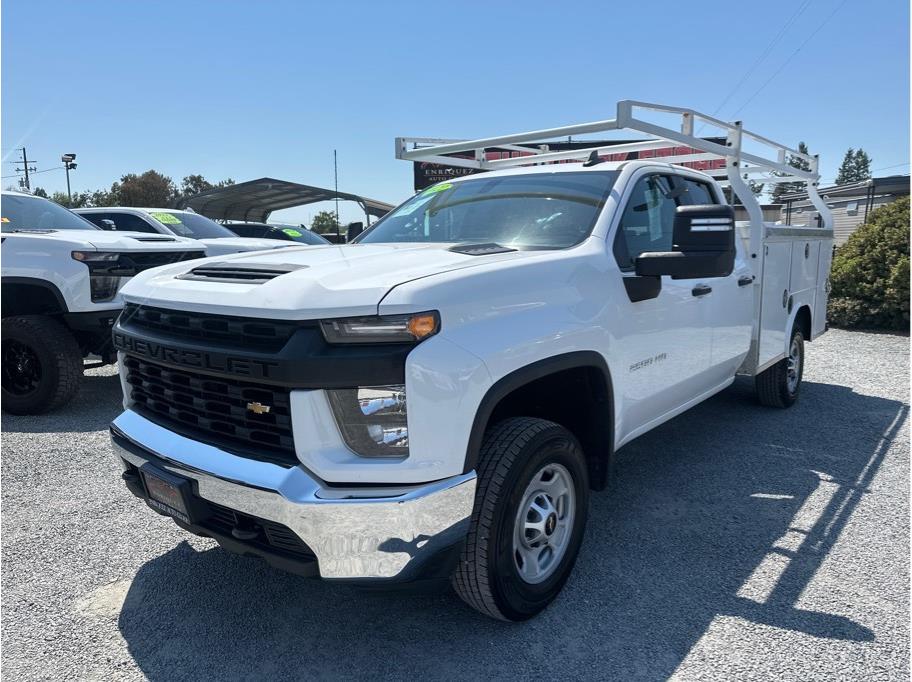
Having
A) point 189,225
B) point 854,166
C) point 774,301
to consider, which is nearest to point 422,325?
point 774,301

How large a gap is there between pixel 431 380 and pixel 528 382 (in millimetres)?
532

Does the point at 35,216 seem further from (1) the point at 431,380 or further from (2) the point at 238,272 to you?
(1) the point at 431,380

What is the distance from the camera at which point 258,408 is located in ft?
7.32

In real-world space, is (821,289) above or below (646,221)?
below

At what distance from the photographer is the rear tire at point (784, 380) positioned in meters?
5.54

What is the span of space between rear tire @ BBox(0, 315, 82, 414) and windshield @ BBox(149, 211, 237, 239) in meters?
4.11

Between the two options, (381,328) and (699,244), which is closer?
(381,328)

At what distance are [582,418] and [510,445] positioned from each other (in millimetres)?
704

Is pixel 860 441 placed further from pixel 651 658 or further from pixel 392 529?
pixel 392 529

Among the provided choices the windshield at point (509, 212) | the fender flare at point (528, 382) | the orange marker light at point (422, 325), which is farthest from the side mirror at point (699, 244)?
the orange marker light at point (422, 325)

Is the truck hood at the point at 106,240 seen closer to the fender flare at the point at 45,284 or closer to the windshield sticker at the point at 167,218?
the fender flare at the point at 45,284

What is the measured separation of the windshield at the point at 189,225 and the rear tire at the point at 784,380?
7.56 meters

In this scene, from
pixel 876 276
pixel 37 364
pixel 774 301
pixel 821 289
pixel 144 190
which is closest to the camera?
pixel 774 301

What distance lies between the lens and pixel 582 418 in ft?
9.82
